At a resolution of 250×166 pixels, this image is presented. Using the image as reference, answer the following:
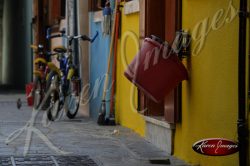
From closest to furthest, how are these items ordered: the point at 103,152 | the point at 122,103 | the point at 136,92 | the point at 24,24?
the point at 103,152 < the point at 136,92 < the point at 122,103 < the point at 24,24

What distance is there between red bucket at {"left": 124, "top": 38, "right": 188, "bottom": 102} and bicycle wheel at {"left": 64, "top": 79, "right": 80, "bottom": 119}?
4760mm

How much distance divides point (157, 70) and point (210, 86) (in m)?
0.72

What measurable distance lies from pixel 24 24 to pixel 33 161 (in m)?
13.9

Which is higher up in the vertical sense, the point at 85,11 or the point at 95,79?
the point at 85,11

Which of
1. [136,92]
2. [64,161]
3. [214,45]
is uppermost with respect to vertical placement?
[214,45]

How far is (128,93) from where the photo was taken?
33.4 feet

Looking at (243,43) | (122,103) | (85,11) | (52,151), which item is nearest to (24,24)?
(85,11)

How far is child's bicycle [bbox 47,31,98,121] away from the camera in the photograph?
11.8m

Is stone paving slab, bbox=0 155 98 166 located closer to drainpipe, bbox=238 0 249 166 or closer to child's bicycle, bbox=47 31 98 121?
drainpipe, bbox=238 0 249 166

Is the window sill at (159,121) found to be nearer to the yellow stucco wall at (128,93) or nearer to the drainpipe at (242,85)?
the yellow stucco wall at (128,93)

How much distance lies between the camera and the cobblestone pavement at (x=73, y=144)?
25.0 feet

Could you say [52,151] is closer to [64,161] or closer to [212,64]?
[64,161]

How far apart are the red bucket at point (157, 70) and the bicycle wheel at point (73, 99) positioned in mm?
4760

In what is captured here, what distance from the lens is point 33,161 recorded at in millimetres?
7422
